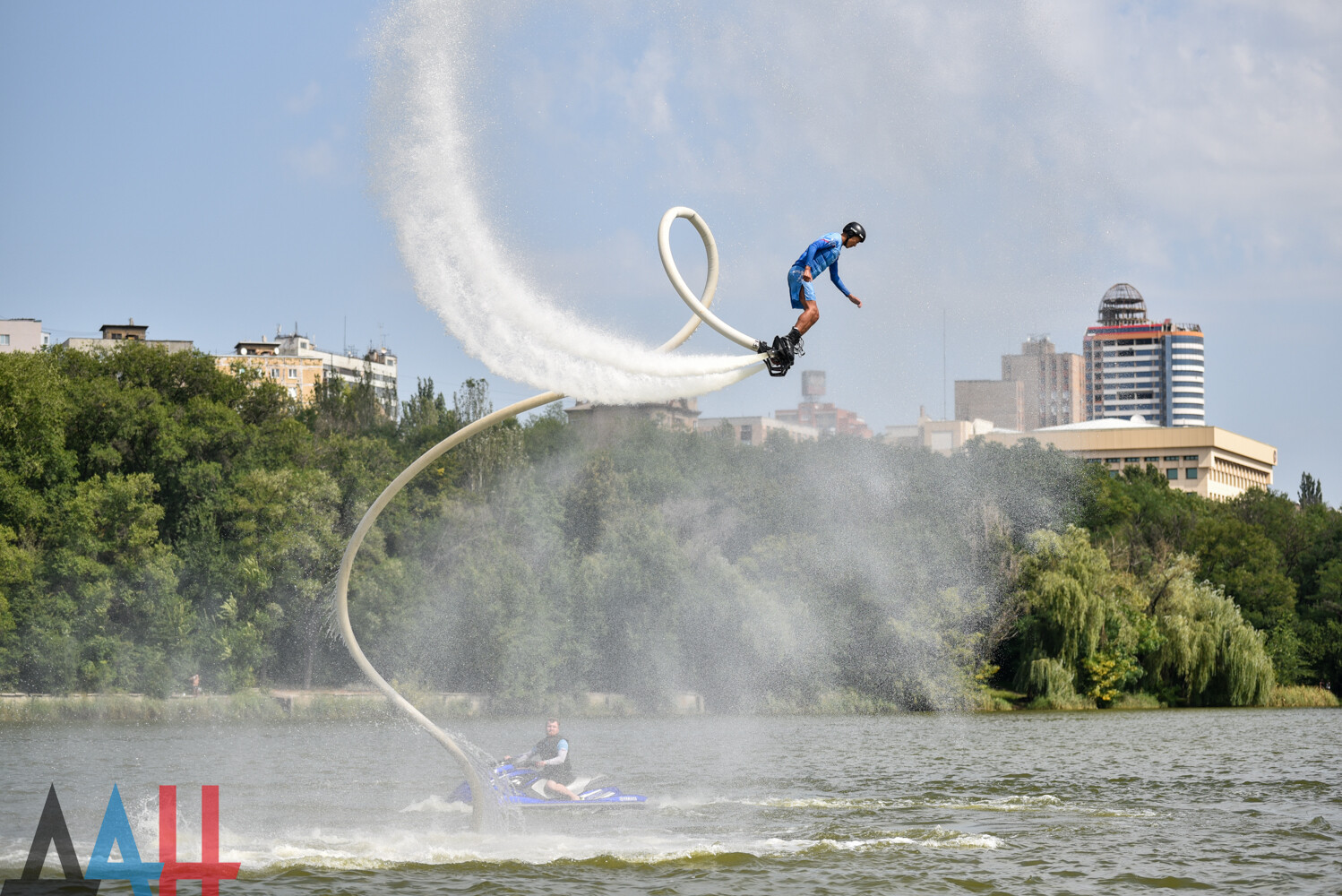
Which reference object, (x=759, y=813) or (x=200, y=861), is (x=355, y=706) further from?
(x=200, y=861)

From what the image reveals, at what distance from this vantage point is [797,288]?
58.9 ft

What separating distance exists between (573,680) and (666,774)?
33.7 m

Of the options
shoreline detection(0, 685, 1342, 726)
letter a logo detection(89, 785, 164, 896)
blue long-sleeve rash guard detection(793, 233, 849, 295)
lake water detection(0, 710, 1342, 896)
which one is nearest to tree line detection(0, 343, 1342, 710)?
shoreline detection(0, 685, 1342, 726)

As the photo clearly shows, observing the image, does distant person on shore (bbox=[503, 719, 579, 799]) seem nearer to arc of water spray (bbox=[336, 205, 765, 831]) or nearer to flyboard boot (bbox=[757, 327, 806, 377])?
arc of water spray (bbox=[336, 205, 765, 831])

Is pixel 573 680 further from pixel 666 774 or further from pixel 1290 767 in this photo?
pixel 1290 767

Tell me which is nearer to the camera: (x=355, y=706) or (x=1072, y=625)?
(x=355, y=706)

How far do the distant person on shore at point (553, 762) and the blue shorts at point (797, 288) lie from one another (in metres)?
17.5

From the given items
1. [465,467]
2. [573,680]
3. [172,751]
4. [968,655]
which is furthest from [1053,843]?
[465,467]

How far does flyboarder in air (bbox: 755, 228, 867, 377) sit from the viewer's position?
1756 centimetres

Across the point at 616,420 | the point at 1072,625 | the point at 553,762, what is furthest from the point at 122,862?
the point at 616,420

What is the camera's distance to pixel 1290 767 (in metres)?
41.5

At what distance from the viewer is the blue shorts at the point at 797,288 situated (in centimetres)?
1791

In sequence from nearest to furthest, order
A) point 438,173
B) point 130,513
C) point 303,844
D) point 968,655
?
point 438,173
point 303,844
point 968,655
point 130,513

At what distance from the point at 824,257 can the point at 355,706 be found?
54.1 meters
